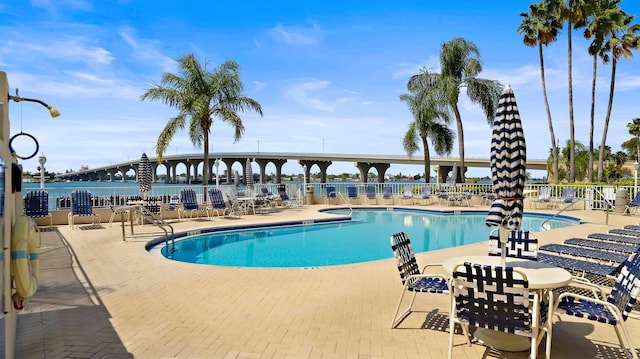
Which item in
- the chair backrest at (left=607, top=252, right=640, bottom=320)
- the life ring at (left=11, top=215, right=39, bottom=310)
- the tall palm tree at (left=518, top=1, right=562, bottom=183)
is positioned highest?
the tall palm tree at (left=518, top=1, right=562, bottom=183)

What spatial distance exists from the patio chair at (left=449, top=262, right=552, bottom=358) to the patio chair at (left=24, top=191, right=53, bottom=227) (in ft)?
36.0

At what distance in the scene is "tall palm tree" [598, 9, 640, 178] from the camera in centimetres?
A: 2294

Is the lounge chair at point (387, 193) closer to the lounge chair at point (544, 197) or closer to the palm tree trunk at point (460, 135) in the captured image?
the palm tree trunk at point (460, 135)

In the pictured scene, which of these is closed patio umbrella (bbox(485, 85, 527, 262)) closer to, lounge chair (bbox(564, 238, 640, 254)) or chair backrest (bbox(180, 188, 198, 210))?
lounge chair (bbox(564, 238, 640, 254))

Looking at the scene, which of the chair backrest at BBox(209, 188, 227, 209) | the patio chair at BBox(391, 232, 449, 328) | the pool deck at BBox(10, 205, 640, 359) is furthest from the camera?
the chair backrest at BBox(209, 188, 227, 209)

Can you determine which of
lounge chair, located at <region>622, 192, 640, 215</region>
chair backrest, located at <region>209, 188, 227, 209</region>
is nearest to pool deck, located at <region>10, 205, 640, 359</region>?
chair backrest, located at <region>209, 188, 227, 209</region>

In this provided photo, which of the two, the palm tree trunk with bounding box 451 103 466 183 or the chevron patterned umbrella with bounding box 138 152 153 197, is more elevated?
the palm tree trunk with bounding box 451 103 466 183

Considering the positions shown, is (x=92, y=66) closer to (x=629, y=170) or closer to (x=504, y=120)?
(x=504, y=120)

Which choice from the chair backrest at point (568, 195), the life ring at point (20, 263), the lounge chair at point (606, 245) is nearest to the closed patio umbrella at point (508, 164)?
the lounge chair at point (606, 245)

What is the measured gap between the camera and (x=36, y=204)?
10.2 m

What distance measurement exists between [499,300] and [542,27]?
27.2 m

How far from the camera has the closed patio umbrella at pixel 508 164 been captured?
3.62m

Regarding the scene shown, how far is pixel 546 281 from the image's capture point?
304 cm

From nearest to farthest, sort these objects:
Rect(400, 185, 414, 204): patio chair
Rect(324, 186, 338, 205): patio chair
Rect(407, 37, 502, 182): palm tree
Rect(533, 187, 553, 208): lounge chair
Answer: Rect(533, 187, 553, 208): lounge chair, Rect(324, 186, 338, 205): patio chair, Rect(400, 185, 414, 204): patio chair, Rect(407, 37, 502, 182): palm tree
